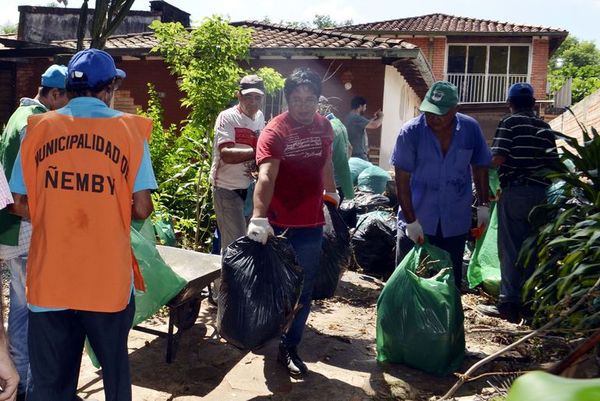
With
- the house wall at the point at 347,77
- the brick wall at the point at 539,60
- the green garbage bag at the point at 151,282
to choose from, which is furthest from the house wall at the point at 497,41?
the green garbage bag at the point at 151,282

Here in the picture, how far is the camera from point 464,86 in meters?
28.0

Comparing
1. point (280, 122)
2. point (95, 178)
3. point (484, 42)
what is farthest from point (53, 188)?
point (484, 42)

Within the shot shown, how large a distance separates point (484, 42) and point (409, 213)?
24.6 meters

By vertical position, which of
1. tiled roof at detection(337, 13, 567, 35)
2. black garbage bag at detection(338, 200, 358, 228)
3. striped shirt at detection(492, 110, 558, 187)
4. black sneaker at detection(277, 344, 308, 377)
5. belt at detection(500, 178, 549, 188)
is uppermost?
tiled roof at detection(337, 13, 567, 35)

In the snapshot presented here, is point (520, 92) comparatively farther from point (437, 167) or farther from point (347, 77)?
point (347, 77)

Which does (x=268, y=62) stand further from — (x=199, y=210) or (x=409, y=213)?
(x=409, y=213)

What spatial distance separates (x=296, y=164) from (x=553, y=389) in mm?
3554

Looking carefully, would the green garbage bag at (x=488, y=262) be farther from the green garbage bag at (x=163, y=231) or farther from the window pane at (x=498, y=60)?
the window pane at (x=498, y=60)

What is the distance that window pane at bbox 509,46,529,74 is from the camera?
2728 cm

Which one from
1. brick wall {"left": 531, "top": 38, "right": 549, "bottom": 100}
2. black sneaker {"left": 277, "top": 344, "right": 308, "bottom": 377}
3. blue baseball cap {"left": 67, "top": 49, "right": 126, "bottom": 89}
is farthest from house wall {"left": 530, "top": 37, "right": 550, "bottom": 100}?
blue baseball cap {"left": 67, "top": 49, "right": 126, "bottom": 89}

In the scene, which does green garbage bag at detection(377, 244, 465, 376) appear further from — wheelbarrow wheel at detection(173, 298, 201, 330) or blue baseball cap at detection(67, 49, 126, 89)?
blue baseball cap at detection(67, 49, 126, 89)

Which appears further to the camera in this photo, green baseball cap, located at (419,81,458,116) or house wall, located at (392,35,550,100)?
house wall, located at (392,35,550,100)

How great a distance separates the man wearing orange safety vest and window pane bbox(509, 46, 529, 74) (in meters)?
26.8

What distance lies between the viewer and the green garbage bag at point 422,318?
4137 mm
